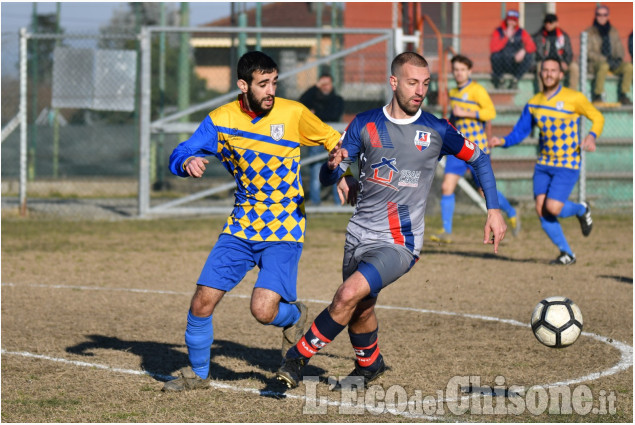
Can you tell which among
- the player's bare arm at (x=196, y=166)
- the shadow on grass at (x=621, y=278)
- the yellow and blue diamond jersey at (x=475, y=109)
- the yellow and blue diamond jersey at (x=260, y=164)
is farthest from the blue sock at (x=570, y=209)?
the player's bare arm at (x=196, y=166)

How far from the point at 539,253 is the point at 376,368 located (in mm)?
6787

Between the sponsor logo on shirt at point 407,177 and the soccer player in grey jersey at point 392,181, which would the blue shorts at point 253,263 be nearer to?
the soccer player in grey jersey at point 392,181

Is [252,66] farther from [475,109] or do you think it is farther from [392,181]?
[475,109]

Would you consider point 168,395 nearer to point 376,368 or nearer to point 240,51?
point 376,368

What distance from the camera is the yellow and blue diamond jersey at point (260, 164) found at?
19.6 feet

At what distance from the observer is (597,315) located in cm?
837

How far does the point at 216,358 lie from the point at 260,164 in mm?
1600

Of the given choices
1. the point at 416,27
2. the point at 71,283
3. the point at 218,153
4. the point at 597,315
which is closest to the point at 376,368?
the point at 218,153

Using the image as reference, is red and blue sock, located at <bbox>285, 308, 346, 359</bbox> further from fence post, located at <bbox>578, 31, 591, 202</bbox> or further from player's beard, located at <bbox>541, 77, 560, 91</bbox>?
fence post, located at <bbox>578, 31, 591, 202</bbox>

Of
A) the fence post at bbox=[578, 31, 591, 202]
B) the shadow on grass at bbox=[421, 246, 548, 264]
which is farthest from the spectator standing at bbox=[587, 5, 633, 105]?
the shadow on grass at bbox=[421, 246, 548, 264]

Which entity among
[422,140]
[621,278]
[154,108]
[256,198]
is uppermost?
[154,108]

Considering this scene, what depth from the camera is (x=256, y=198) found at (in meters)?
5.98

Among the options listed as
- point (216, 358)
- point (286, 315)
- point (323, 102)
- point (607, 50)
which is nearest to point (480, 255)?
point (323, 102)

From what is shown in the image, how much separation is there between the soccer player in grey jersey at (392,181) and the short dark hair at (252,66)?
626mm
